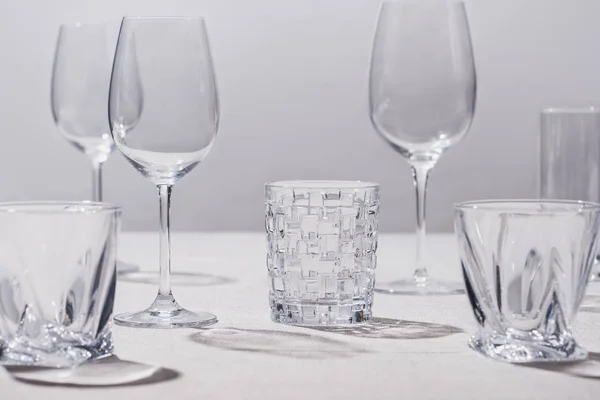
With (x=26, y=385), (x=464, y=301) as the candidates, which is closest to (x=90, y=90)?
(x=464, y=301)

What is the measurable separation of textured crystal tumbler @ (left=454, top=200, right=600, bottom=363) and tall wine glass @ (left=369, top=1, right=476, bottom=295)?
33 cm

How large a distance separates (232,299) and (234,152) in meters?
1.81

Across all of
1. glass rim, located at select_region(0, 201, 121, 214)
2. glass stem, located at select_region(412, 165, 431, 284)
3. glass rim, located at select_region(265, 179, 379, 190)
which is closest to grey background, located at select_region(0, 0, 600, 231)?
glass stem, located at select_region(412, 165, 431, 284)

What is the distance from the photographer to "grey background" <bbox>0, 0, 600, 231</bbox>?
2568 millimetres

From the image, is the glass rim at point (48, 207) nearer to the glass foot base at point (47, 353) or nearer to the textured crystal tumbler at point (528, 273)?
the glass foot base at point (47, 353)

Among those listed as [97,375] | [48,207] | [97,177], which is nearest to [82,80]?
[97,177]

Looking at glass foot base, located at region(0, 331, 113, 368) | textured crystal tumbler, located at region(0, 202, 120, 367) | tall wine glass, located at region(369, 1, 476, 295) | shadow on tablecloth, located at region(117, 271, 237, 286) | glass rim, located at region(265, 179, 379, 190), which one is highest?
tall wine glass, located at region(369, 1, 476, 295)

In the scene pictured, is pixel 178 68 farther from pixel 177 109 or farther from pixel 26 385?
pixel 26 385

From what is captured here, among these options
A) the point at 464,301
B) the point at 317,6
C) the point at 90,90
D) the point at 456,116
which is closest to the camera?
the point at 464,301

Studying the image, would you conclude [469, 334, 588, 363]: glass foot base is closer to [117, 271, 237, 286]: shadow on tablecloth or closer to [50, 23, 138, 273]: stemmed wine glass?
[117, 271, 237, 286]: shadow on tablecloth

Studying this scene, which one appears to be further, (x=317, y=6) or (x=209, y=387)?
(x=317, y=6)

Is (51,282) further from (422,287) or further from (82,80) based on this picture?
(82,80)

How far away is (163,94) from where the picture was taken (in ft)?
2.25

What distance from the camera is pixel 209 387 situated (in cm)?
50
